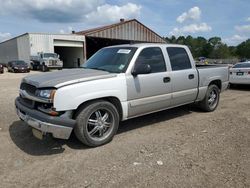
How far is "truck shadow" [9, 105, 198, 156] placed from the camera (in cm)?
449

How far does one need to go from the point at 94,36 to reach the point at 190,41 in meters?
107

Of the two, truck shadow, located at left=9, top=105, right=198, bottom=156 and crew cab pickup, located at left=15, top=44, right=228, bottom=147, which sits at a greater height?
crew cab pickup, located at left=15, top=44, right=228, bottom=147

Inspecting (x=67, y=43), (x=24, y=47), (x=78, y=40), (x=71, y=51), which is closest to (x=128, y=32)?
(x=78, y=40)

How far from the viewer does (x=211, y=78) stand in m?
6.94

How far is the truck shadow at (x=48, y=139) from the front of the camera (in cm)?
449

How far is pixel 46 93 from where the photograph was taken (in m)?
4.13

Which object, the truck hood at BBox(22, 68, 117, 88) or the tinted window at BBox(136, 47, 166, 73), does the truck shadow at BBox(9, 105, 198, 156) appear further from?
the tinted window at BBox(136, 47, 166, 73)

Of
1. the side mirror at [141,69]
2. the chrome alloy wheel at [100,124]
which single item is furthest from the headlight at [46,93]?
the side mirror at [141,69]

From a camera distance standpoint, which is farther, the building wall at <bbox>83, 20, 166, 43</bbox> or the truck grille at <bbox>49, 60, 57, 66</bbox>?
the building wall at <bbox>83, 20, 166, 43</bbox>

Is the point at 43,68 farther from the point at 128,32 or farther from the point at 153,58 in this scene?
the point at 153,58

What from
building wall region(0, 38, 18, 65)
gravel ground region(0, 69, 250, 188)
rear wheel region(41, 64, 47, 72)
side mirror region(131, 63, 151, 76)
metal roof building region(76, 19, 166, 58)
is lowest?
gravel ground region(0, 69, 250, 188)

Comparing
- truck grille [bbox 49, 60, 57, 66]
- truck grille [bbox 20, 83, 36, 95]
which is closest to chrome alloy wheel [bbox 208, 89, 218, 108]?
truck grille [bbox 20, 83, 36, 95]

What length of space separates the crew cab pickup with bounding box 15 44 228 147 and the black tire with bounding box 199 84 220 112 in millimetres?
509

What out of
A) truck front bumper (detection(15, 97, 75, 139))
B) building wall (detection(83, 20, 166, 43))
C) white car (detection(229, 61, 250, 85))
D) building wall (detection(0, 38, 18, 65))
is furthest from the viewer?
building wall (detection(0, 38, 18, 65))
